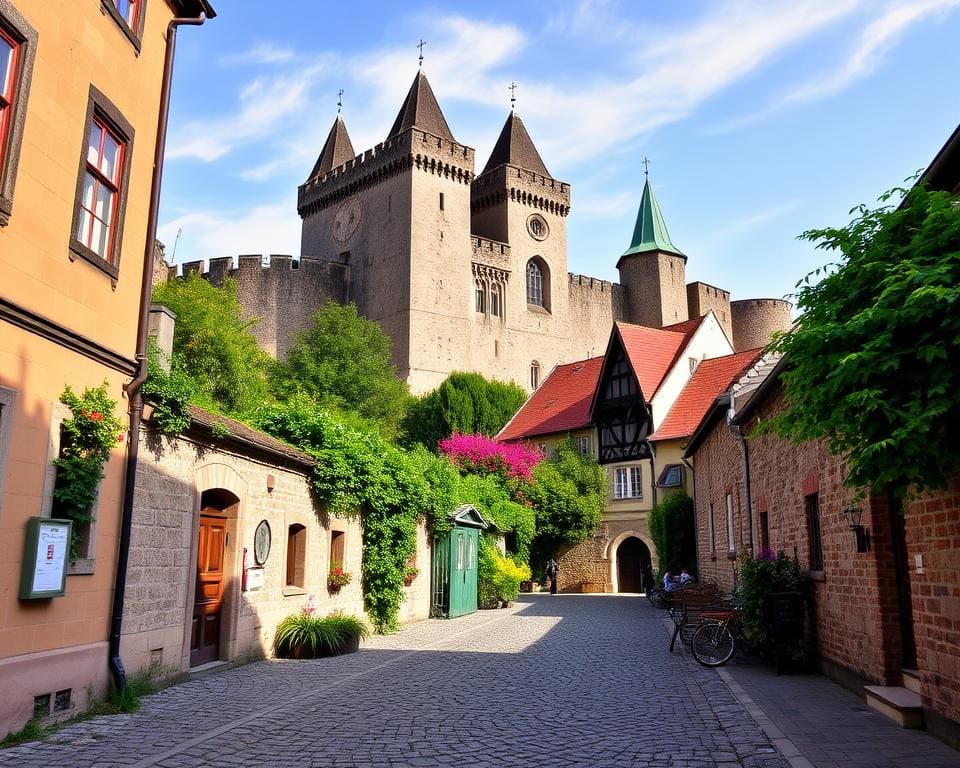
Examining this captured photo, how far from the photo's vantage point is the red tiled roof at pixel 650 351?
108 ft

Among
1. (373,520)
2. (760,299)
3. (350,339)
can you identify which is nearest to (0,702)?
(373,520)

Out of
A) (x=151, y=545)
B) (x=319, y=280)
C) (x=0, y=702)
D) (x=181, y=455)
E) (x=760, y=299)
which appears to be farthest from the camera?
(x=760, y=299)

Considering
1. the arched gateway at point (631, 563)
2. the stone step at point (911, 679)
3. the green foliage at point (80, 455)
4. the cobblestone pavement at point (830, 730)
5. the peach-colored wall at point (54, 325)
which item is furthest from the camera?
the arched gateway at point (631, 563)

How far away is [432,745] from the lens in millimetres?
6664

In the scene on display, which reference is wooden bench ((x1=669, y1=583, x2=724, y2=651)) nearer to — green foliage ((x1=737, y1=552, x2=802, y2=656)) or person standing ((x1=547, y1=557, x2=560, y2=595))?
green foliage ((x1=737, y1=552, x2=802, y2=656))

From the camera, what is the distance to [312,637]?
1218 cm

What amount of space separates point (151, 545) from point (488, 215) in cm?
5345

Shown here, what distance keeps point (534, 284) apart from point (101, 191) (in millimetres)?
52343

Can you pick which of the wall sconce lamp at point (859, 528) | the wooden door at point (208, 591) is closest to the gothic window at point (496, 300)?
the wooden door at point (208, 591)

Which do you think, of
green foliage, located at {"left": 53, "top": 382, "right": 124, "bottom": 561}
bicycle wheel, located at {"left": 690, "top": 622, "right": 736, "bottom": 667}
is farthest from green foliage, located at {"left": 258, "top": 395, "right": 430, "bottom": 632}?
bicycle wheel, located at {"left": 690, "top": 622, "right": 736, "bottom": 667}

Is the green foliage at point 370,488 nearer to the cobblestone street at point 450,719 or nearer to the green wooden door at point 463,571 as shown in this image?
the cobblestone street at point 450,719

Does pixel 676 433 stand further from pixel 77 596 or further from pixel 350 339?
pixel 77 596

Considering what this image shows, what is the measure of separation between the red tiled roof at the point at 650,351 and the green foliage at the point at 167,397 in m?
24.7

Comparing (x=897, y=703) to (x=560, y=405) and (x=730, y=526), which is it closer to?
(x=730, y=526)
